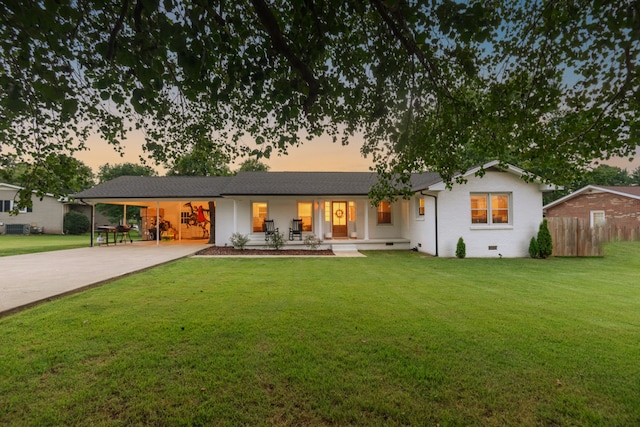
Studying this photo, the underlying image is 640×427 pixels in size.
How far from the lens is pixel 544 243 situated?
11.9 metres

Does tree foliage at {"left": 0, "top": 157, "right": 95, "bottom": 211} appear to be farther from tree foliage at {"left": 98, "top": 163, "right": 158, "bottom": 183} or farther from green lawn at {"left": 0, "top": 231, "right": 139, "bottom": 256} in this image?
tree foliage at {"left": 98, "top": 163, "right": 158, "bottom": 183}

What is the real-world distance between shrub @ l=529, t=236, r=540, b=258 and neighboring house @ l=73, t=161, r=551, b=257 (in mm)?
496

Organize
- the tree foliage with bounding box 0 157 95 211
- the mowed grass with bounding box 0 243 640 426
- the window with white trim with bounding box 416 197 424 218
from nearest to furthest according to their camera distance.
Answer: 1. the mowed grass with bounding box 0 243 640 426
2. the tree foliage with bounding box 0 157 95 211
3. the window with white trim with bounding box 416 197 424 218

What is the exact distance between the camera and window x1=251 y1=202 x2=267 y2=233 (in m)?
15.8

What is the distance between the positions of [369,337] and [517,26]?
4.88m

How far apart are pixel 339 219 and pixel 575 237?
1005cm

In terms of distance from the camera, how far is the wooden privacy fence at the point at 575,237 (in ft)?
39.2

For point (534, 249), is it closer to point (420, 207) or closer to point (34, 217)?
point (420, 207)

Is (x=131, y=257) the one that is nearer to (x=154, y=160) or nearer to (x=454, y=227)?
(x=154, y=160)

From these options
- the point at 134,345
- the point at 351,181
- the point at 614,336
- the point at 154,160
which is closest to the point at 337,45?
the point at 154,160

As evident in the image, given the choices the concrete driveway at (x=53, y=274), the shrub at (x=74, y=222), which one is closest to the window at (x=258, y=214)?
the concrete driveway at (x=53, y=274)

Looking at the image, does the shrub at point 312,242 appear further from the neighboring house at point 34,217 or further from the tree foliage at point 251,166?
the neighboring house at point 34,217

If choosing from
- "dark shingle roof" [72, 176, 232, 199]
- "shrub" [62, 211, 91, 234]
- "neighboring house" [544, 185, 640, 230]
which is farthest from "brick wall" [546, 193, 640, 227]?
"shrub" [62, 211, 91, 234]

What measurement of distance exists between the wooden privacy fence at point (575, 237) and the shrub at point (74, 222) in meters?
32.2
